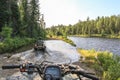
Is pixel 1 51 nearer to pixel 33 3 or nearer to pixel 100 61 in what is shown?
pixel 100 61

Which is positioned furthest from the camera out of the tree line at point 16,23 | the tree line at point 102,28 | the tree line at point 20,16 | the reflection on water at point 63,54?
the tree line at point 102,28

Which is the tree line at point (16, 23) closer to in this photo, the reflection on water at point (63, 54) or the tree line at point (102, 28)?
the reflection on water at point (63, 54)

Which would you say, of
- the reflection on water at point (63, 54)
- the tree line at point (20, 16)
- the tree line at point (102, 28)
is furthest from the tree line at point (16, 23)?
the tree line at point (102, 28)

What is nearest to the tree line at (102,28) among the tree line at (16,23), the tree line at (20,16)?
the tree line at (20,16)

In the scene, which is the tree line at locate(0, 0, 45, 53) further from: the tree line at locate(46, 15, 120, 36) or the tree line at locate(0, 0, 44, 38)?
the tree line at locate(46, 15, 120, 36)

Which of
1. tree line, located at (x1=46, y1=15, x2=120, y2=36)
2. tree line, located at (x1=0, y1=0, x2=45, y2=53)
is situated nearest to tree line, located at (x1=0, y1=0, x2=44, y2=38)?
tree line, located at (x1=0, y1=0, x2=45, y2=53)

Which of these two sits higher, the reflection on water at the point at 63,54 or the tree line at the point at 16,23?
the tree line at the point at 16,23

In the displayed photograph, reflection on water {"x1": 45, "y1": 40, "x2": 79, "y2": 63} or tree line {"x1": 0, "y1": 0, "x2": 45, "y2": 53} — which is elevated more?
tree line {"x1": 0, "y1": 0, "x2": 45, "y2": 53}

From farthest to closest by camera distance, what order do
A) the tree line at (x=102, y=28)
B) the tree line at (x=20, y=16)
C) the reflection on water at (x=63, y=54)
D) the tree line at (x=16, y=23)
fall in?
1. the tree line at (x=102, y=28)
2. the tree line at (x=20, y=16)
3. the tree line at (x=16, y=23)
4. the reflection on water at (x=63, y=54)

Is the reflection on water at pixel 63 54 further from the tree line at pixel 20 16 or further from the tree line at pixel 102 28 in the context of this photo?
the tree line at pixel 102 28

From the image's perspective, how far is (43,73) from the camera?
23.0 feet

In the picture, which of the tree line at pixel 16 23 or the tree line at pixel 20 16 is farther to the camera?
the tree line at pixel 20 16

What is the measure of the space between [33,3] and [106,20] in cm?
10843

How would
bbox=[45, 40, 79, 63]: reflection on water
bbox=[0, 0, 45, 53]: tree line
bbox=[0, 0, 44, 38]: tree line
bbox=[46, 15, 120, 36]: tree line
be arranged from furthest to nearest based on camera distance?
bbox=[46, 15, 120, 36]: tree line
bbox=[0, 0, 44, 38]: tree line
bbox=[0, 0, 45, 53]: tree line
bbox=[45, 40, 79, 63]: reflection on water
